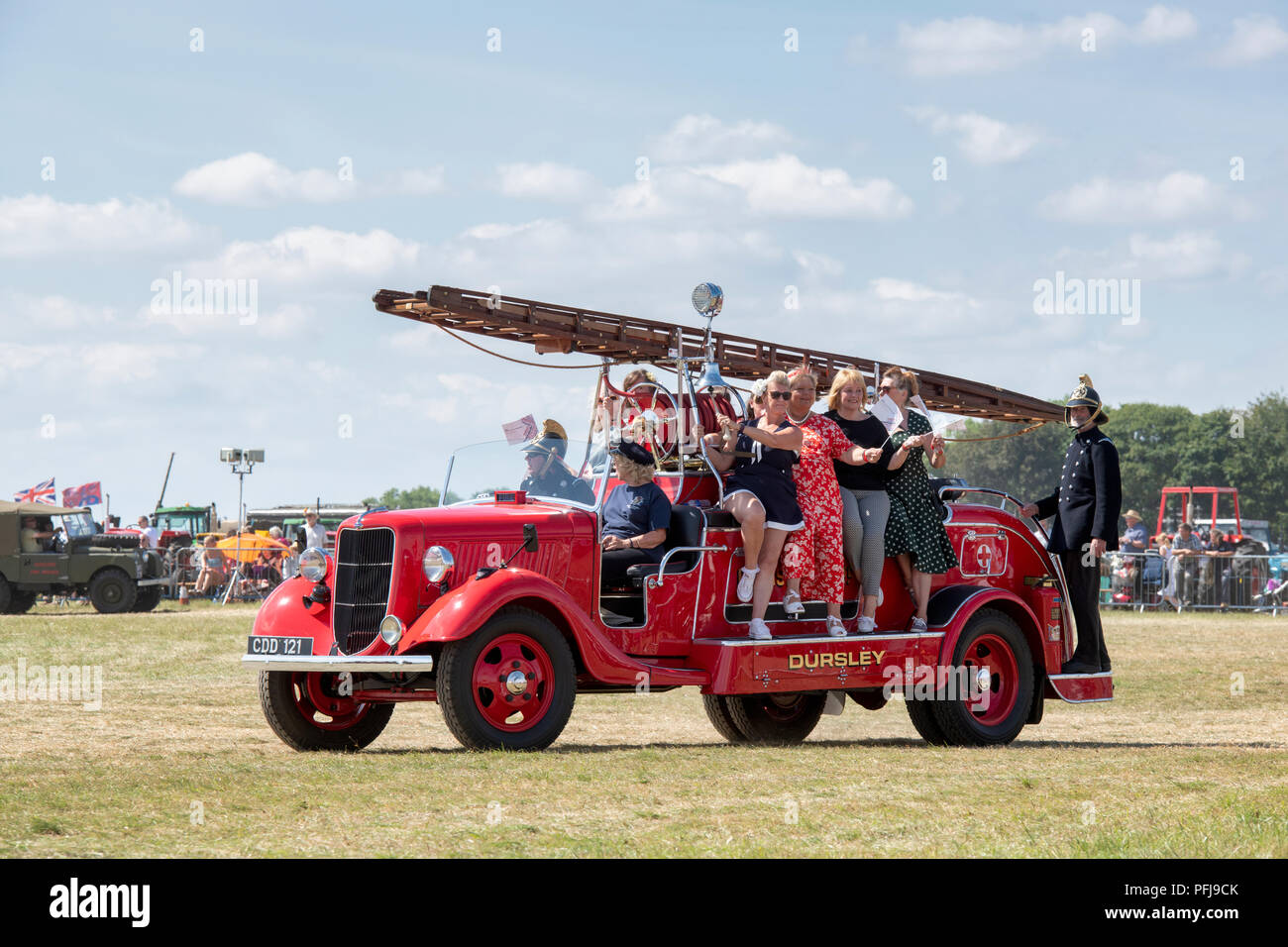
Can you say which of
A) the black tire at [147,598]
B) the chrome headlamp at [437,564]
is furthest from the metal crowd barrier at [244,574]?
the chrome headlamp at [437,564]

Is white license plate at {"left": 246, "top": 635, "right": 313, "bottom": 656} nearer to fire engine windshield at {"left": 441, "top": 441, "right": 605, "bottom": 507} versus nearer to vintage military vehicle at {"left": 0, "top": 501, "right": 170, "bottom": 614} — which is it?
fire engine windshield at {"left": 441, "top": 441, "right": 605, "bottom": 507}

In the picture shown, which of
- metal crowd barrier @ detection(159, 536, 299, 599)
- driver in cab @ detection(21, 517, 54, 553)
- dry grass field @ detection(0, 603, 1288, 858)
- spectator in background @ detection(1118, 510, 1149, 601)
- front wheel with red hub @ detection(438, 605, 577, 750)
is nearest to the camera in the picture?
dry grass field @ detection(0, 603, 1288, 858)

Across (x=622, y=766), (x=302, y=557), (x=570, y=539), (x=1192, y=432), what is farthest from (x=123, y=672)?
(x=1192, y=432)

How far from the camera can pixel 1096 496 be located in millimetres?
11828

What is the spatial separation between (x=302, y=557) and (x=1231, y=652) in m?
13.6

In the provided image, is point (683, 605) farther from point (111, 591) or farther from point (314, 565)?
point (111, 591)

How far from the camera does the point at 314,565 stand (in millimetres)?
10227

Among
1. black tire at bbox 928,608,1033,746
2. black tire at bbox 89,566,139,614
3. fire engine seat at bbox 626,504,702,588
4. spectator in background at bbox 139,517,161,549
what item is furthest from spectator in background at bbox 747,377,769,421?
spectator in background at bbox 139,517,161,549

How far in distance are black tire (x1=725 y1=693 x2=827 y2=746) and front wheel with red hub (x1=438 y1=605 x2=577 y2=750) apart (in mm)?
2523

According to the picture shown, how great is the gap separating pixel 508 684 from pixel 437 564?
812mm

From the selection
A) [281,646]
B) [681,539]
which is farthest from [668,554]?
[281,646]

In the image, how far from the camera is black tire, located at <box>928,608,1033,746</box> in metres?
11.1

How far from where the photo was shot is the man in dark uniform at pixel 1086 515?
11781 millimetres
